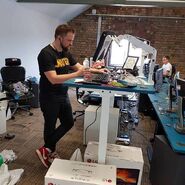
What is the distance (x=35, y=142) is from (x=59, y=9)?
4073mm

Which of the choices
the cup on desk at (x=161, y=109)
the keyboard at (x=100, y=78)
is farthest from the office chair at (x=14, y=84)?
the keyboard at (x=100, y=78)

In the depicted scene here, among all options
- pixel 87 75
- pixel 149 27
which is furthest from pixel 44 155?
pixel 149 27

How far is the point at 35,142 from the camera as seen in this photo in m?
3.10

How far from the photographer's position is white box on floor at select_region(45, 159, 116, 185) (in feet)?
5.54

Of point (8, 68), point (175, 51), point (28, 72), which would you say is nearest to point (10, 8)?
point (8, 68)

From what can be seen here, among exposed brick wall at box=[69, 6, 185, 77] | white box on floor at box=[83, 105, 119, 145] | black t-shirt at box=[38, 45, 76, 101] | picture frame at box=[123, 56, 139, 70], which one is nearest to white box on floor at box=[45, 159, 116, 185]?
black t-shirt at box=[38, 45, 76, 101]

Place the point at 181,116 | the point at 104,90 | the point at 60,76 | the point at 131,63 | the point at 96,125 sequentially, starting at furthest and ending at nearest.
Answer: the point at 131,63, the point at 96,125, the point at 181,116, the point at 60,76, the point at 104,90

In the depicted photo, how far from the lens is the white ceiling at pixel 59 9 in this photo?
5045mm

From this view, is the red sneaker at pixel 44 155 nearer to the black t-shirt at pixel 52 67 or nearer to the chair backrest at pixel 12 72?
the black t-shirt at pixel 52 67

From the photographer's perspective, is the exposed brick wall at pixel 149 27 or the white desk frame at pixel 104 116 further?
the exposed brick wall at pixel 149 27

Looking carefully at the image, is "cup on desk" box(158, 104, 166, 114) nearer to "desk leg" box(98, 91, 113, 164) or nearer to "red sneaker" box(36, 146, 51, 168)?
"desk leg" box(98, 91, 113, 164)

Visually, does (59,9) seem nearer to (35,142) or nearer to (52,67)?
(35,142)

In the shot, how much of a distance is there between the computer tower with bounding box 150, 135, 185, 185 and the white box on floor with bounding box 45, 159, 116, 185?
48 centimetres

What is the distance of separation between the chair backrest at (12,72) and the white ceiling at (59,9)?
4.41 ft
